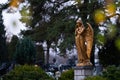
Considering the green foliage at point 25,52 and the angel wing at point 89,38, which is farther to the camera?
the green foliage at point 25,52

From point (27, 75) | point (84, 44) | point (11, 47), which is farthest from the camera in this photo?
point (11, 47)

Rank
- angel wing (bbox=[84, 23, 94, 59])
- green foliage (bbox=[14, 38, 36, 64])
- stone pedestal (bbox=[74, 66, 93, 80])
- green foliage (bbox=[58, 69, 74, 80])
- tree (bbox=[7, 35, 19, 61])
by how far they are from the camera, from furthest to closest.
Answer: tree (bbox=[7, 35, 19, 61]), green foliage (bbox=[14, 38, 36, 64]), angel wing (bbox=[84, 23, 94, 59]), stone pedestal (bbox=[74, 66, 93, 80]), green foliage (bbox=[58, 69, 74, 80])

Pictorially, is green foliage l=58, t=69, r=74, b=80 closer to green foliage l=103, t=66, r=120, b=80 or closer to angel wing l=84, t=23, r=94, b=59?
angel wing l=84, t=23, r=94, b=59

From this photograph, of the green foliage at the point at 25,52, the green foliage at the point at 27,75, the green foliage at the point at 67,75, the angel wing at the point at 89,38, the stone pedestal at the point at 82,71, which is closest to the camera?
the green foliage at the point at 27,75

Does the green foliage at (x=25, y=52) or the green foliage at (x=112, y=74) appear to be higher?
the green foliage at (x=25, y=52)

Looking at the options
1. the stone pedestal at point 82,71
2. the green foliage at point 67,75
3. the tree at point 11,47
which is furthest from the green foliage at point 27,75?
the tree at point 11,47

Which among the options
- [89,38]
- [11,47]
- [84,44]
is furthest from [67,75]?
[11,47]

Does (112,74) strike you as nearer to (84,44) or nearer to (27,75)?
(84,44)

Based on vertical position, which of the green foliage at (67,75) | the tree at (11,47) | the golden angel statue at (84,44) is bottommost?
the green foliage at (67,75)

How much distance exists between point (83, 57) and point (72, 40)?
6134 mm

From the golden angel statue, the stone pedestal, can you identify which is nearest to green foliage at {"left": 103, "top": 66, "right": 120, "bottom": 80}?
the stone pedestal

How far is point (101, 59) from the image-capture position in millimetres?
24125

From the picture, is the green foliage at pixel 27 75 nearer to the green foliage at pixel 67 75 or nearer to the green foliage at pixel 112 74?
the green foliage at pixel 67 75

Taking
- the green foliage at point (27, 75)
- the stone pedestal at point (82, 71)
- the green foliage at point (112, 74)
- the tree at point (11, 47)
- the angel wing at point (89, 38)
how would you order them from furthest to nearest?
the tree at point (11, 47) < the angel wing at point (89, 38) < the stone pedestal at point (82, 71) < the green foliage at point (112, 74) < the green foliage at point (27, 75)
